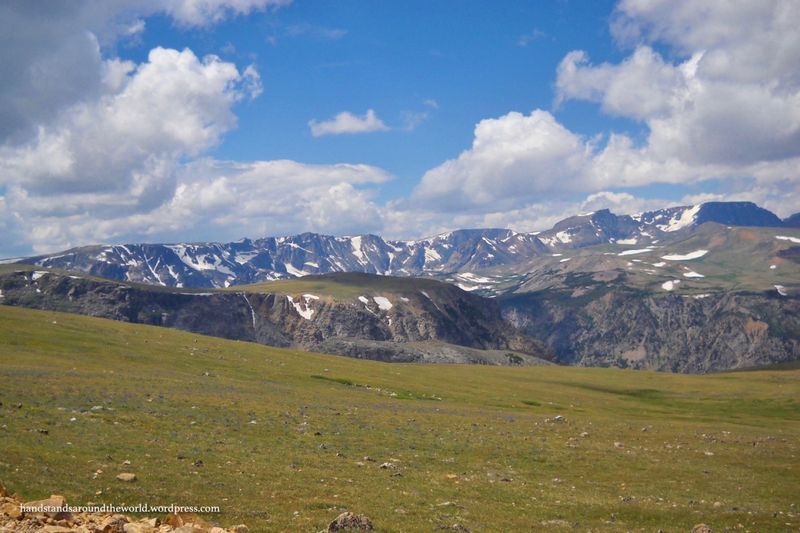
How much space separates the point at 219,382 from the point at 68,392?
2218 cm

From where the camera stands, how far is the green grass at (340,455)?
23.8m

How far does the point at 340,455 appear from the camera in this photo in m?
34.6

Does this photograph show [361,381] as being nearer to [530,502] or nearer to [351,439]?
[351,439]

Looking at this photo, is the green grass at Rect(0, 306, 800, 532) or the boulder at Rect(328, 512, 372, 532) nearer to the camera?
the boulder at Rect(328, 512, 372, 532)

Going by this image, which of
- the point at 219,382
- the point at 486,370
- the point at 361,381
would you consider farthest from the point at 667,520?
the point at 486,370

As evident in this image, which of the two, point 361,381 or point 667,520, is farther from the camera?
point 361,381

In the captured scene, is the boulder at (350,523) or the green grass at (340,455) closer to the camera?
the boulder at (350,523)

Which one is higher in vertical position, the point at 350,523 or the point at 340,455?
the point at 350,523

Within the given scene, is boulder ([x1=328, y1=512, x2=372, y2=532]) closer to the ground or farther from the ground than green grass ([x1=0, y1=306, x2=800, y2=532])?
farther from the ground

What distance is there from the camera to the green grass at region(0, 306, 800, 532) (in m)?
23.8

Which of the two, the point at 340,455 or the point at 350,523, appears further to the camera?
the point at 340,455

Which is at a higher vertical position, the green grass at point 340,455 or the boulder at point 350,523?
the boulder at point 350,523

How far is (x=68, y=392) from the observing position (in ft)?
143

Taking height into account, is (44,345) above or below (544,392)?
above
